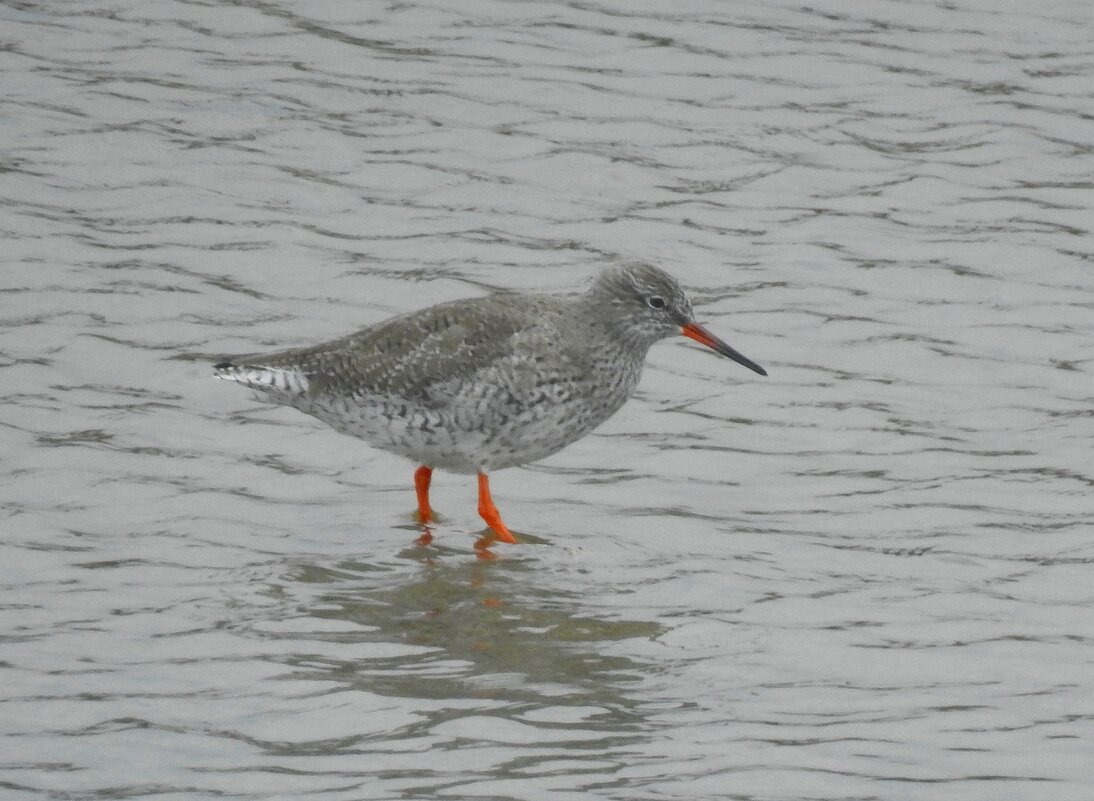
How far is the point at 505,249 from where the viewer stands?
516 inches

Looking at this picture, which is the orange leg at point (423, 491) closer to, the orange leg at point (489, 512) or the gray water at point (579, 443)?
the gray water at point (579, 443)

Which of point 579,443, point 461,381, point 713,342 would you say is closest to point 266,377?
point 461,381

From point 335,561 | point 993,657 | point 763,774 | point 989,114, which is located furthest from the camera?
point 989,114

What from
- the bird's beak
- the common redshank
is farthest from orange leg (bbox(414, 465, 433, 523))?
the bird's beak

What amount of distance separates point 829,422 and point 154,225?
486cm

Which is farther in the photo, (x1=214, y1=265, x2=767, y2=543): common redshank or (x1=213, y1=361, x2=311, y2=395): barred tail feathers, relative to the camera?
(x1=213, y1=361, x2=311, y2=395): barred tail feathers

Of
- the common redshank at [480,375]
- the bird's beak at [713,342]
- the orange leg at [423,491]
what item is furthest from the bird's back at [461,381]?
the bird's beak at [713,342]

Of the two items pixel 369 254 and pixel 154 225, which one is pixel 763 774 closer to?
pixel 369 254

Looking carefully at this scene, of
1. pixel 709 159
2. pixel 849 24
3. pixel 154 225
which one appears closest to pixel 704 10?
pixel 849 24

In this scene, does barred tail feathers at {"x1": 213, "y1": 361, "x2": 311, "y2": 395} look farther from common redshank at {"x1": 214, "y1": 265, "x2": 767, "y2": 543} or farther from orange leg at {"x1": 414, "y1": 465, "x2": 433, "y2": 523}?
orange leg at {"x1": 414, "y1": 465, "x2": 433, "y2": 523}

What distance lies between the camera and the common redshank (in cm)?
985

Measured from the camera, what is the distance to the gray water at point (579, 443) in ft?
24.9

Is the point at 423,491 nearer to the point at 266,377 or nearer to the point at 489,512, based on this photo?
the point at 489,512

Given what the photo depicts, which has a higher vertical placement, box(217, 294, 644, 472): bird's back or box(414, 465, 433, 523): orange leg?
box(217, 294, 644, 472): bird's back
